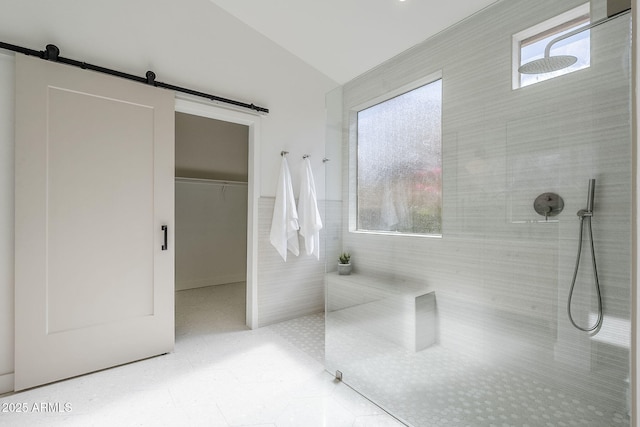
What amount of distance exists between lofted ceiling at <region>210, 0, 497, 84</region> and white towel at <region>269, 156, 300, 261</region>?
3.57ft

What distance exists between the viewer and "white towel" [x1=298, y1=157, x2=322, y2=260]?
116 inches

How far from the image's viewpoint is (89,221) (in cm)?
200

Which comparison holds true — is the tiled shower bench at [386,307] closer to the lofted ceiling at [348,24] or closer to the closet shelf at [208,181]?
the lofted ceiling at [348,24]

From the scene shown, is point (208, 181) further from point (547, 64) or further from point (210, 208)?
point (547, 64)

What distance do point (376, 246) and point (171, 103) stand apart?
73.1 inches

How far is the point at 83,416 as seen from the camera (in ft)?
5.15

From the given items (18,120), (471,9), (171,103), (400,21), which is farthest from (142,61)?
(471,9)

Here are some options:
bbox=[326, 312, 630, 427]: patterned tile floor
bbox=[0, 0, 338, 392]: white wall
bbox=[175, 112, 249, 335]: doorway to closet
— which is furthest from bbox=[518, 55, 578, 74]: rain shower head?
bbox=[175, 112, 249, 335]: doorway to closet

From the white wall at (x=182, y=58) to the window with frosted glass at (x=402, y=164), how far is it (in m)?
1.05

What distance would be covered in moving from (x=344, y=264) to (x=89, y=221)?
A: 174 centimetres

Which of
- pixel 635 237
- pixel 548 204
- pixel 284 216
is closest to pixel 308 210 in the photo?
pixel 284 216

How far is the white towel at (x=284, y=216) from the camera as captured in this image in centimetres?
280

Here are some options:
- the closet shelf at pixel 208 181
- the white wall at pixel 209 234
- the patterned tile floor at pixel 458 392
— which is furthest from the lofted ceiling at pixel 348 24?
the white wall at pixel 209 234

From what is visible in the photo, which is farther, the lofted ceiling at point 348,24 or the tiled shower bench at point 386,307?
the lofted ceiling at point 348,24
